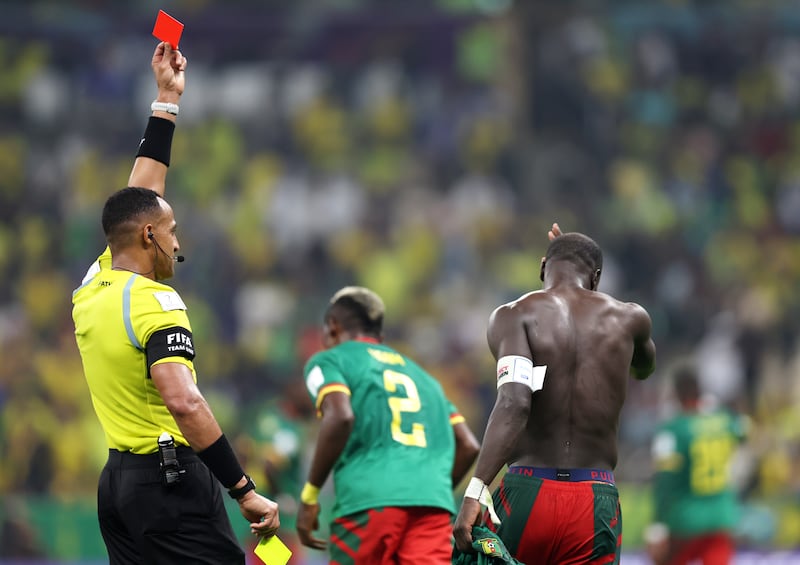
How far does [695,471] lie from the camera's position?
36.5 ft

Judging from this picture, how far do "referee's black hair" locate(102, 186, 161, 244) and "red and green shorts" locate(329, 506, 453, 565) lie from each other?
2.53 meters

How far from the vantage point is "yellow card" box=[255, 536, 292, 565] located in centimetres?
541

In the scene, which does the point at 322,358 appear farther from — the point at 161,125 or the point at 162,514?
the point at 162,514

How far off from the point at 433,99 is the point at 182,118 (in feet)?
13.7

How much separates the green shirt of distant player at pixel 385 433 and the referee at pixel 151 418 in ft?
6.18

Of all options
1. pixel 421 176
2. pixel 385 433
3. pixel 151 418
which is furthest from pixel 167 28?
pixel 421 176

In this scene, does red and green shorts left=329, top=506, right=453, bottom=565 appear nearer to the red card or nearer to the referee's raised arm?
the referee's raised arm

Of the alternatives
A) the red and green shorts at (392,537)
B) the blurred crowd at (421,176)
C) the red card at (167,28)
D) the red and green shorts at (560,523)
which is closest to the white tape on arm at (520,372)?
the red and green shorts at (560,523)

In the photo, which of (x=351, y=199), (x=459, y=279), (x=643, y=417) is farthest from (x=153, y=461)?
(x=351, y=199)

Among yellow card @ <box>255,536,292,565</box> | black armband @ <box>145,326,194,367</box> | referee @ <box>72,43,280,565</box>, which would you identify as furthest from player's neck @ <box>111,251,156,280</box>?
yellow card @ <box>255,536,292,565</box>

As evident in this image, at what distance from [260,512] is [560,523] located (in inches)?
56.8

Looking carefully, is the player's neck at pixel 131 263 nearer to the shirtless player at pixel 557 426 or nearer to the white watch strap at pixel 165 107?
the white watch strap at pixel 165 107

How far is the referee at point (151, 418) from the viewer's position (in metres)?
5.34

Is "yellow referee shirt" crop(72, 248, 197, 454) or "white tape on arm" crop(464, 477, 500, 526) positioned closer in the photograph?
"yellow referee shirt" crop(72, 248, 197, 454)
